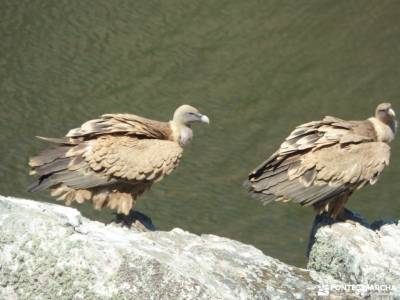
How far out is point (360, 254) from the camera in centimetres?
793

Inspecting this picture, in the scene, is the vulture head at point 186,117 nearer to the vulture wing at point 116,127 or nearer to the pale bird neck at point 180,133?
the pale bird neck at point 180,133

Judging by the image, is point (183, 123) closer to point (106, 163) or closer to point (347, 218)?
point (106, 163)

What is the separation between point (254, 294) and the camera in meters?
6.68

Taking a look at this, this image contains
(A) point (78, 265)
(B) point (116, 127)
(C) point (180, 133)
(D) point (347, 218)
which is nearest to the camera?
(A) point (78, 265)

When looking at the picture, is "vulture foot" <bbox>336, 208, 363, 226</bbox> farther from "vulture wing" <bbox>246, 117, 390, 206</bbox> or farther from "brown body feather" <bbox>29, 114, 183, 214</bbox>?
"brown body feather" <bbox>29, 114, 183, 214</bbox>

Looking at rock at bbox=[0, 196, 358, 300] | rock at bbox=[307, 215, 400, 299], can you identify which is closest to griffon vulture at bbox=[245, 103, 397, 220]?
rock at bbox=[307, 215, 400, 299]

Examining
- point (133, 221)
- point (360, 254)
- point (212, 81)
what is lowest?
point (133, 221)

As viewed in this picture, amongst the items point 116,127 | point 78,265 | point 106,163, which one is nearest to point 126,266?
point 78,265

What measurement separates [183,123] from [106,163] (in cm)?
130

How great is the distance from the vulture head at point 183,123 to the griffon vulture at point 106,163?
0.55m

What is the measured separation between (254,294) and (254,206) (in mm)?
7151

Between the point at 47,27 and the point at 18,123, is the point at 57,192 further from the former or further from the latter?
the point at 47,27

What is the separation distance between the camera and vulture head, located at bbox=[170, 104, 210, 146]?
368 inches

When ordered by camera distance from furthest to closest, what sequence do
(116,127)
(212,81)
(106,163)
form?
1. (212,81)
2. (116,127)
3. (106,163)
